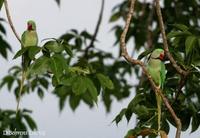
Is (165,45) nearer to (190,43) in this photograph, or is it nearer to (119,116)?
(190,43)

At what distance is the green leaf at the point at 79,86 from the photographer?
5.21 feet

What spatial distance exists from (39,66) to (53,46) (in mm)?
99

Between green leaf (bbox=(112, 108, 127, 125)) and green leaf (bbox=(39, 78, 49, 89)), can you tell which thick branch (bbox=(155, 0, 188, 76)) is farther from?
green leaf (bbox=(39, 78, 49, 89))

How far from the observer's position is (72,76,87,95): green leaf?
1589 mm

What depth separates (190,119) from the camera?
1.78 metres

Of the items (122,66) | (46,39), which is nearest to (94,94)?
(46,39)

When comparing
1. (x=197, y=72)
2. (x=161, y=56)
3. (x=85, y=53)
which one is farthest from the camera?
(x=85, y=53)

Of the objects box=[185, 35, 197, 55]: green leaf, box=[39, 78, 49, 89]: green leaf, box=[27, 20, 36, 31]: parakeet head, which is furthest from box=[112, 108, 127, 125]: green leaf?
box=[39, 78, 49, 89]: green leaf

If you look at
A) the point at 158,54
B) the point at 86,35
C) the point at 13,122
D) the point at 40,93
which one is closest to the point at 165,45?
the point at 158,54

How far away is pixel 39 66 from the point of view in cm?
150

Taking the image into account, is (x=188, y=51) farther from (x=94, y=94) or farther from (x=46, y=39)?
(x=46, y=39)

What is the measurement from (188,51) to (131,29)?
1849 millimetres

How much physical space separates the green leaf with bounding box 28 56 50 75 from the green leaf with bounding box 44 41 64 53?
0.12 ft

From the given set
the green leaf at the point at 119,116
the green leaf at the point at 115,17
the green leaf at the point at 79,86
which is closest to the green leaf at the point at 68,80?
the green leaf at the point at 79,86
